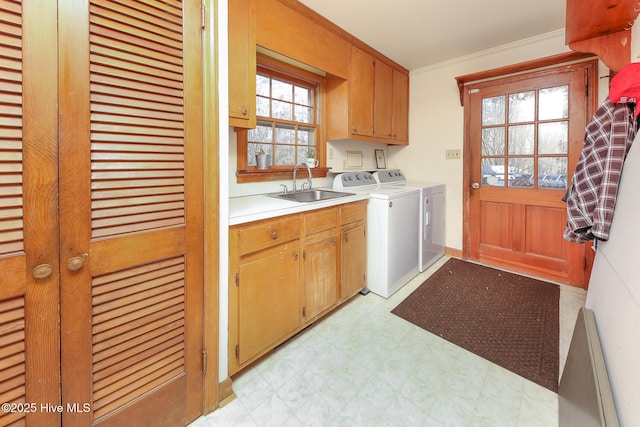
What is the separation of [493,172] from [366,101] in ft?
5.17

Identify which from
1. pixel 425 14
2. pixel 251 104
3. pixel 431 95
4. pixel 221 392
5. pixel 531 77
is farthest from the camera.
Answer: pixel 431 95

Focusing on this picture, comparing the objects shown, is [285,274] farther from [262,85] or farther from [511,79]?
[511,79]

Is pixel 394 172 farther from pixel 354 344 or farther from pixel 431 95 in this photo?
pixel 354 344

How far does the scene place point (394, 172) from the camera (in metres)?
3.50

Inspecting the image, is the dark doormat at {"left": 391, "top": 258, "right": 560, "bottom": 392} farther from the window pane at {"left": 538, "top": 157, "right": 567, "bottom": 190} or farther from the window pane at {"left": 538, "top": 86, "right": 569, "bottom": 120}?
the window pane at {"left": 538, "top": 86, "right": 569, "bottom": 120}

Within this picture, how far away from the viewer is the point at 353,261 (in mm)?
2297

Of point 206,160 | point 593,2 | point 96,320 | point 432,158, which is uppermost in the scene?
point 593,2

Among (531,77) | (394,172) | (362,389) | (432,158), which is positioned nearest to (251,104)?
(362,389)

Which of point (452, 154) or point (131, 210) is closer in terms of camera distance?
point (131, 210)

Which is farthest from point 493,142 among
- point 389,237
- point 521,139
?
point 389,237

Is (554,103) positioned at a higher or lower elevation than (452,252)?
higher

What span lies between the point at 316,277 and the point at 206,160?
3.61 feet

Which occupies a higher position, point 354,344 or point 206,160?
point 206,160

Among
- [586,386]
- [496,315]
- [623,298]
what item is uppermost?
[623,298]
